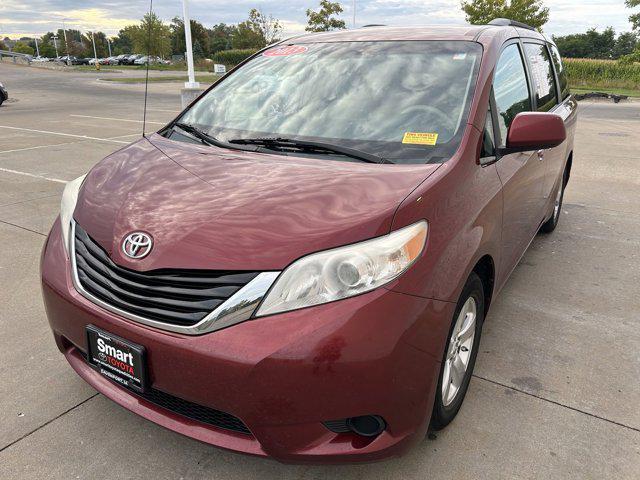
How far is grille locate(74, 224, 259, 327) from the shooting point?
174cm

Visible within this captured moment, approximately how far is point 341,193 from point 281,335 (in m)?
0.62

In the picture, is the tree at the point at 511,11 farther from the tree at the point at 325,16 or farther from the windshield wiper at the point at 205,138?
the windshield wiper at the point at 205,138

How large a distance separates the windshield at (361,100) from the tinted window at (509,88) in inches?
8.3

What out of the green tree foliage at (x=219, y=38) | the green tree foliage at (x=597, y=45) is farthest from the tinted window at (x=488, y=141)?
the green tree foliage at (x=597, y=45)

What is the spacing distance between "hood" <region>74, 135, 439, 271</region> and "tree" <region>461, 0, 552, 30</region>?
38073 millimetres

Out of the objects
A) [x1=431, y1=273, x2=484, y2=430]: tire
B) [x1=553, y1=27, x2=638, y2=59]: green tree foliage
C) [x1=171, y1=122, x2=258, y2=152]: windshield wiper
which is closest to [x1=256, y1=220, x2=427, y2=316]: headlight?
[x1=431, y1=273, x2=484, y2=430]: tire

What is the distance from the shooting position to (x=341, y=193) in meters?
1.99

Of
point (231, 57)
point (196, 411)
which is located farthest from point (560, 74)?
point (231, 57)

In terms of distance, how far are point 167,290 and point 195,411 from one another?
450 mm

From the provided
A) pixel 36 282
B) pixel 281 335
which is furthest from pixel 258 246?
pixel 36 282

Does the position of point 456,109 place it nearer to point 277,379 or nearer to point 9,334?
point 277,379

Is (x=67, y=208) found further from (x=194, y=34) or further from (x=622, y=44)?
(x=622, y=44)

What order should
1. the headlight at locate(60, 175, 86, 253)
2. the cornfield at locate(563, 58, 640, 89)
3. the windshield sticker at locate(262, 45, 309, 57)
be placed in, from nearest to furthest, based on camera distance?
1. the headlight at locate(60, 175, 86, 253)
2. the windshield sticker at locate(262, 45, 309, 57)
3. the cornfield at locate(563, 58, 640, 89)

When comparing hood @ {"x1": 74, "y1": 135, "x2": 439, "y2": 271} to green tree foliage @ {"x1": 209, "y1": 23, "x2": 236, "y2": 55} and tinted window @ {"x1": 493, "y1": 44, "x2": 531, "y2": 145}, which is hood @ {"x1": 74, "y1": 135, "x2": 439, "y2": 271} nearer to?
tinted window @ {"x1": 493, "y1": 44, "x2": 531, "y2": 145}
